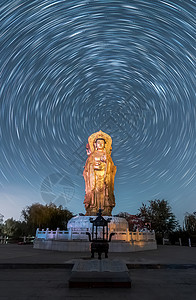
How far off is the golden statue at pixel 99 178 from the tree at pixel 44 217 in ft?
44.8

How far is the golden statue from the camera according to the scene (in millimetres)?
26578

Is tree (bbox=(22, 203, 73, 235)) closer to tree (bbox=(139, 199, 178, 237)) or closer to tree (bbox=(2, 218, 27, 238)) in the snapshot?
tree (bbox=(2, 218, 27, 238))

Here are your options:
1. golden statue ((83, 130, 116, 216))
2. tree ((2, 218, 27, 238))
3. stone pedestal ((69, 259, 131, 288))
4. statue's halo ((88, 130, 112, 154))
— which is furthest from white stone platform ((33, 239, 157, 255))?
tree ((2, 218, 27, 238))

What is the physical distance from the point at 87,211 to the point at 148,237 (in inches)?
356

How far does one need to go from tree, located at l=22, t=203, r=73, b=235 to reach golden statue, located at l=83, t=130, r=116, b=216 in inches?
538

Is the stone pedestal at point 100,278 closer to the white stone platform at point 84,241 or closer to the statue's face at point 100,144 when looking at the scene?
the white stone platform at point 84,241

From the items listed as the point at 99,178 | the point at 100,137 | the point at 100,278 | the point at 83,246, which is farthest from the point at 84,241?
the point at 100,137

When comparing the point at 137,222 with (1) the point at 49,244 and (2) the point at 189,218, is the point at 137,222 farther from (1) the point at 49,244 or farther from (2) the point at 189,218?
(1) the point at 49,244

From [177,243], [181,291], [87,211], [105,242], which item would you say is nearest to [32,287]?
[181,291]

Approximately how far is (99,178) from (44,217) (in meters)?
16.0

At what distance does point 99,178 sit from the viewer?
27750 mm

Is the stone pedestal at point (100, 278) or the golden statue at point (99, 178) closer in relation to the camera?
the stone pedestal at point (100, 278)

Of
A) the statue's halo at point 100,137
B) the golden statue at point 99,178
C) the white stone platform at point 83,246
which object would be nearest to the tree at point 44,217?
the golden statue at point 99,178

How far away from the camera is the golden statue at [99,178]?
26578 mm
